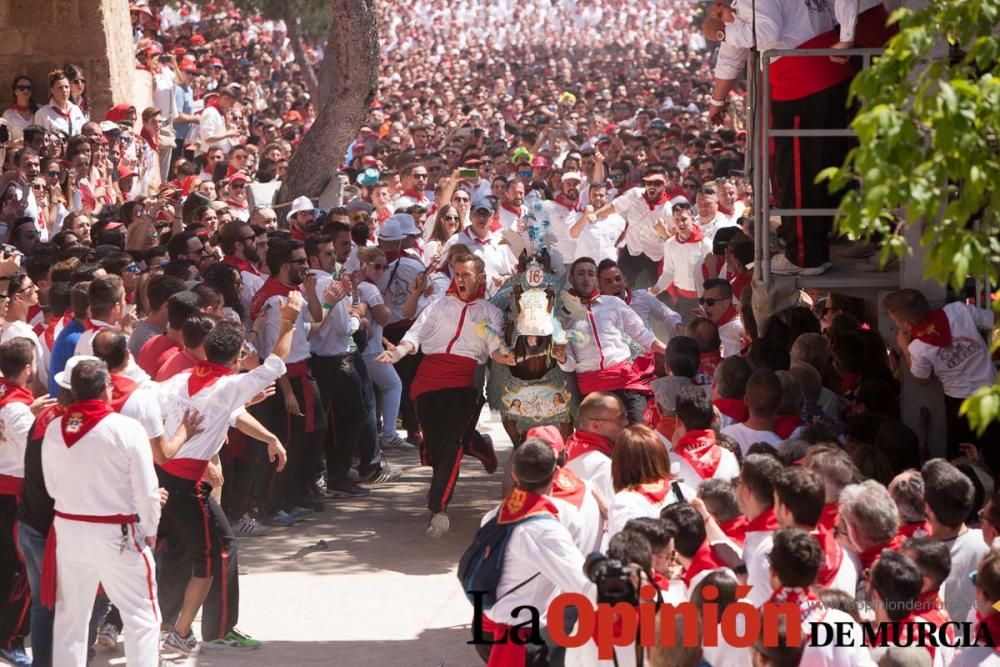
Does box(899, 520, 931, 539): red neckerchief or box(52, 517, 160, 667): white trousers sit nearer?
box(899, 520, 931, 539): red neckerchief

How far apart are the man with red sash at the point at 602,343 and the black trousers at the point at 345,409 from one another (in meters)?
1.93

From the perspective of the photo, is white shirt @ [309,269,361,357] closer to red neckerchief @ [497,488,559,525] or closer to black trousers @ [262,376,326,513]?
black trousers @ [262,376,326,513]

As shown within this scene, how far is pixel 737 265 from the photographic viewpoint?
11.8m

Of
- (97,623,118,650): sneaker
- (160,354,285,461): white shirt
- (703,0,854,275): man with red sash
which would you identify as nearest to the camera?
(160,354,285,461): white shirt

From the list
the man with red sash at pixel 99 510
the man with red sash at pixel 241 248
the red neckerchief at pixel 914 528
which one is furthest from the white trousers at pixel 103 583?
the man with red sash at pixel 241 248

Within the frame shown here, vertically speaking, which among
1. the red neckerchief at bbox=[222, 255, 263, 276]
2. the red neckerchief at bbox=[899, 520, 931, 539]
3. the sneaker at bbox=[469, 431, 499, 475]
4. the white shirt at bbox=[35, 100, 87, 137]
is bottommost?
the sneaker at bbox=[469, 431, 499, 475]

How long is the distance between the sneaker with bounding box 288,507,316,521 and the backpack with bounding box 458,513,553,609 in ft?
15.4

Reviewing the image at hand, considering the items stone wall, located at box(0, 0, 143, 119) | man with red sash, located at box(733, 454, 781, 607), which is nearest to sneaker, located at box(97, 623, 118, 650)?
man with red sash, located at box(733, 454, 781, 607)

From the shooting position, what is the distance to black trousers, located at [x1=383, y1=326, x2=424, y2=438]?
41.7 feet

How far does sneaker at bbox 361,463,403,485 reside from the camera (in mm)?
12320

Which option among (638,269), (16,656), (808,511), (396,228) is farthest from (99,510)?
(638,269)

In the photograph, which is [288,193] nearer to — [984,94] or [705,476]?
[705,476]

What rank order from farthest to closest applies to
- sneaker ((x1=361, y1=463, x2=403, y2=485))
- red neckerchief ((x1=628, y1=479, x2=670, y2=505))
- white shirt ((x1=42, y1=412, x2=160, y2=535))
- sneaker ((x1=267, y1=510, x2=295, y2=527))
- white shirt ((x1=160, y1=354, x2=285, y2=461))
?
1. sneaker ((x1=361, y1=463, x2=403, y2=485))
2. sneaker ((x1=267, y1=510, x2=295, y2=527))
3. white shirt ((x1=160, y1=354, x2=285, y2=461))
4. white shirt ((x1=42, y1=412, x2=160, y2=535))
5. red neckerchief ((x1=628, y1=479, x2=670, y2=505))

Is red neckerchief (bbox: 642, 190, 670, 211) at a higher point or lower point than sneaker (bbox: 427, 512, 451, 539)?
higher
